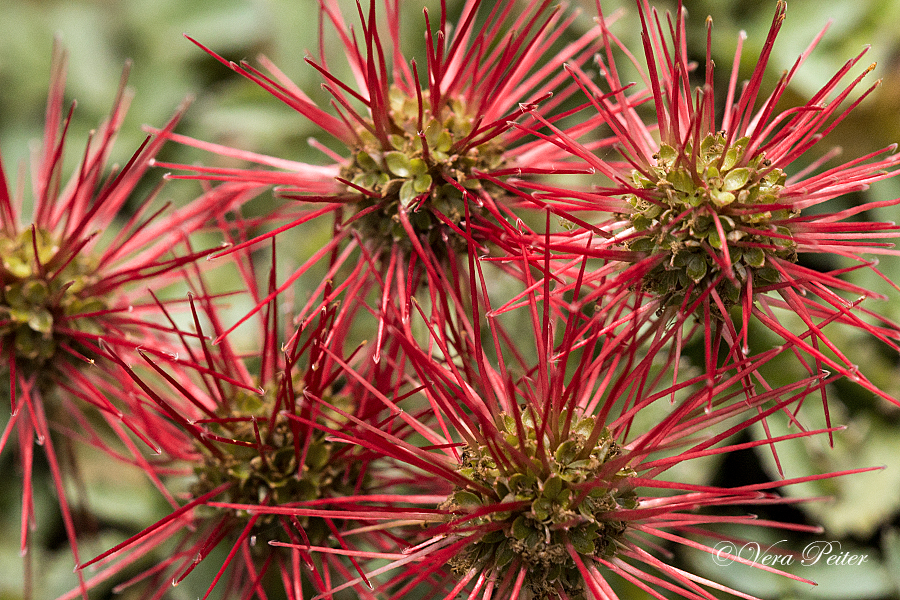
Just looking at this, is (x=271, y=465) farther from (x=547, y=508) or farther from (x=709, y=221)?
(x=709, y=221)

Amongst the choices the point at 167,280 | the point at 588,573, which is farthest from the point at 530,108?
the point at 167,280

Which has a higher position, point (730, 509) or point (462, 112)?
point (462, 112)

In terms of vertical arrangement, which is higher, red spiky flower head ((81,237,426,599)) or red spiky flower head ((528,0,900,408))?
red spiky flower head ((528,0,900,408))

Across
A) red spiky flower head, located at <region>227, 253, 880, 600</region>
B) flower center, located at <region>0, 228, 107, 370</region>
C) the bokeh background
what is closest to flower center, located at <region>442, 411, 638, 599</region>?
red spiky flower head, located at <region>227, 253, 880, 600</region>

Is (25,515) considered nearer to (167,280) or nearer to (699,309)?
(167,280)

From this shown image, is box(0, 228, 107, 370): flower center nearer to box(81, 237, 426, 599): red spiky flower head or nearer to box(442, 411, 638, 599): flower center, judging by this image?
box(81, 237, 426, 599): red spiky flower head

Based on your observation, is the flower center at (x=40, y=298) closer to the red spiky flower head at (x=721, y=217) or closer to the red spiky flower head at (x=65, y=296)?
the red spiky flower head at (x=65, y=296)
